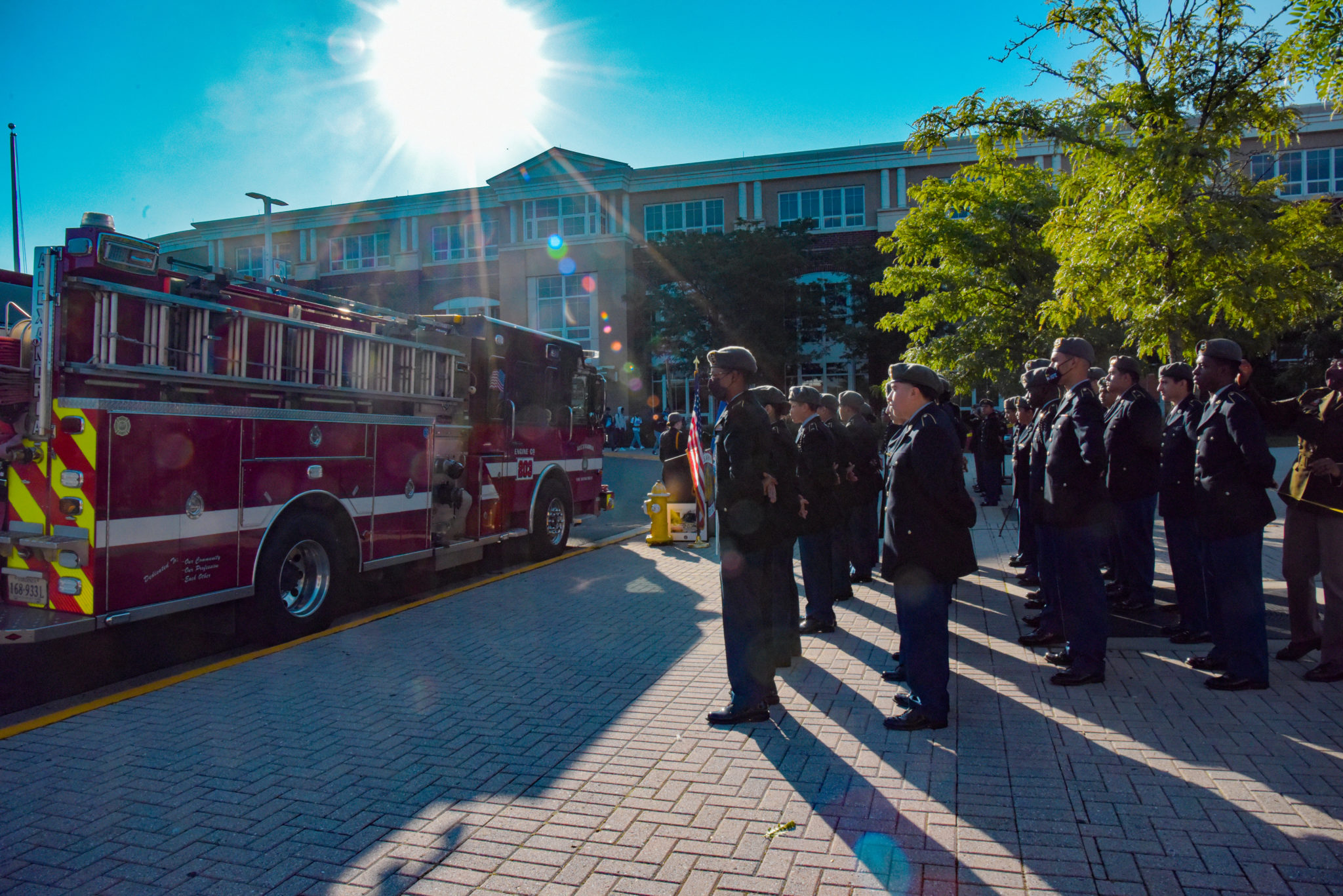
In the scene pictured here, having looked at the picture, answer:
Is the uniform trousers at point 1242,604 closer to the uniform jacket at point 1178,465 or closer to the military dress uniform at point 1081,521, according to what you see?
the military dress uniform at point 1081,521

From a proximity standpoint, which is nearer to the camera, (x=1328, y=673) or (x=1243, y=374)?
(x=1328, y=673)

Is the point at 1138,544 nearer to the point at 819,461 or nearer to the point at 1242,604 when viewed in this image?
the point at 1242,604

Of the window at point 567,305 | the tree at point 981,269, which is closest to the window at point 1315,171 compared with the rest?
the tree at point 981,269

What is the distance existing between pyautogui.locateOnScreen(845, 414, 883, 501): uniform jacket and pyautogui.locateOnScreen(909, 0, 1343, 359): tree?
8.32 feet

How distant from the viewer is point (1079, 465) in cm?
532

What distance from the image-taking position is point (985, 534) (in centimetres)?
1273

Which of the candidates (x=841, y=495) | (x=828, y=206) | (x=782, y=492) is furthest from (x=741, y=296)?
(x=782, y=492)

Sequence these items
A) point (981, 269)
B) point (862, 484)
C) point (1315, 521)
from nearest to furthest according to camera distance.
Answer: point (1315, 521)
point (862, 484)
point (981, 269)

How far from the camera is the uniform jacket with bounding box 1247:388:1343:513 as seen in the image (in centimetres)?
527

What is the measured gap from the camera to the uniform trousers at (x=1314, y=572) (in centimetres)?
521

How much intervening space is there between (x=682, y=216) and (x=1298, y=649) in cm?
3971

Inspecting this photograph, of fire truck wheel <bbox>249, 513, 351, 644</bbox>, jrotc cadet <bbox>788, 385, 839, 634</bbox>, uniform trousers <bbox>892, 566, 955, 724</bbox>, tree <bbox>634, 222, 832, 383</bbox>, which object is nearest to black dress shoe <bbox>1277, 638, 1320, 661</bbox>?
uniform trousers <bbox>892, 566, 955, 724</bbox>

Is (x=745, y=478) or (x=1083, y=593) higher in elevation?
(x=745, y=478)

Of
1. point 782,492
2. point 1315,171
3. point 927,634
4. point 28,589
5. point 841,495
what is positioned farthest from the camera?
point 1315,171
